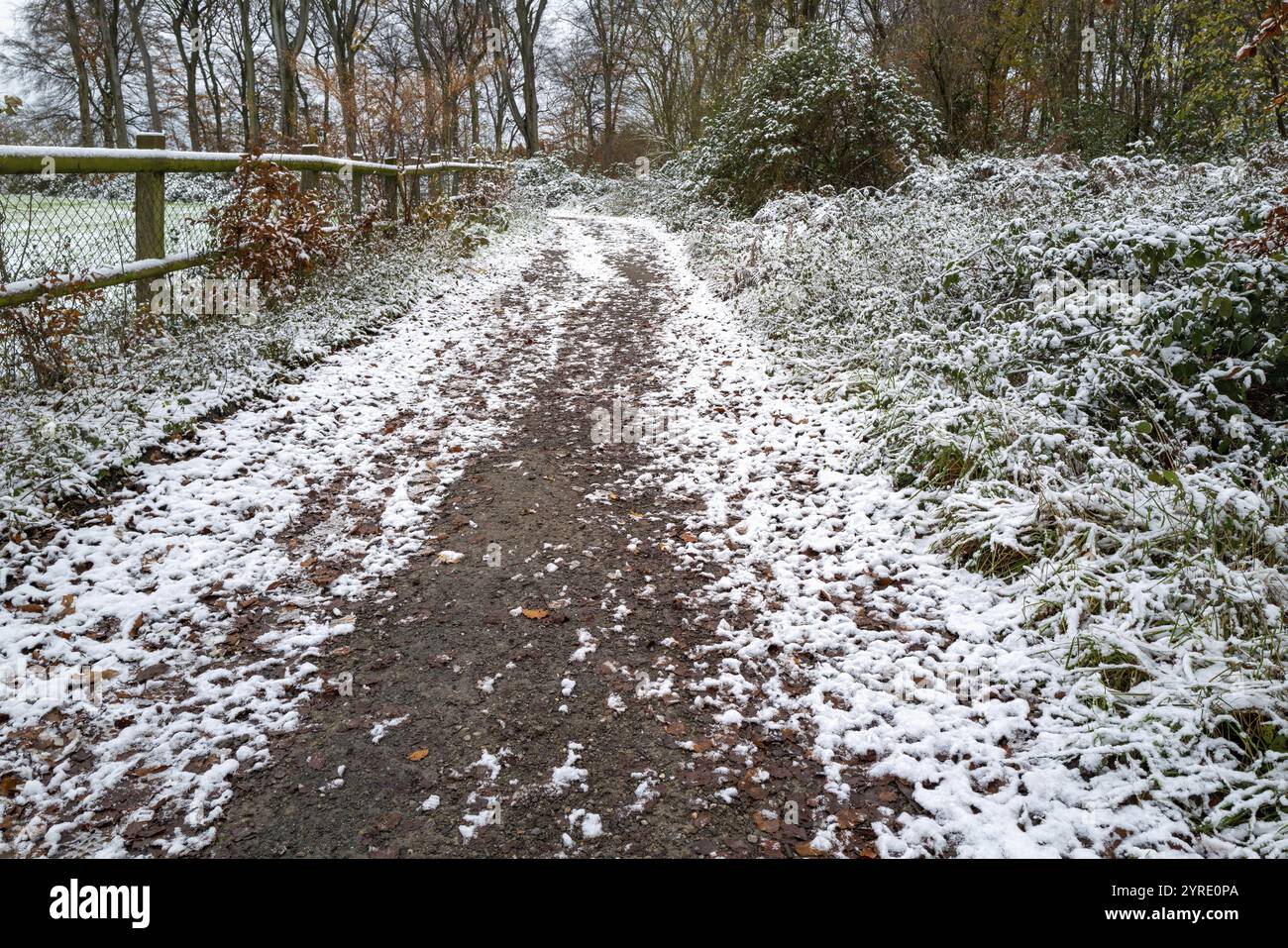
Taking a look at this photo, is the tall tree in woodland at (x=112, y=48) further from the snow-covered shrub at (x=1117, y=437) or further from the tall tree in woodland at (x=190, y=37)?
the snow-covered shrub at (x=1117, y=437)

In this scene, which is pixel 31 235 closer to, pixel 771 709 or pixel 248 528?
pixel 248 528

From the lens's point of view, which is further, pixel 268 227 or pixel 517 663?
pixel 268 227

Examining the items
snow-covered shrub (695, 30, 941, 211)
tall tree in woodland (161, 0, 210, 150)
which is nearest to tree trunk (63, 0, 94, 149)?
tall tree in woodland (161, 0, 210, 150)

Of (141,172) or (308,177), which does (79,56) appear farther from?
(141,172)

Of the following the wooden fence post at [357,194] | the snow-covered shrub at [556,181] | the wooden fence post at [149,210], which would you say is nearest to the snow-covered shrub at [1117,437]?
the wooden fence post at [149,210]

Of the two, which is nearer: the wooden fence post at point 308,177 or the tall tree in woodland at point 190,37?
the wooden fence post at point 308,177

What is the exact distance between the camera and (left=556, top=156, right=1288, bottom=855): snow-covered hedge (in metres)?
2.63

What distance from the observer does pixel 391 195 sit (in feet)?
38.1

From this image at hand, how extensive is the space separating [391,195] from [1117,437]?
11.0m

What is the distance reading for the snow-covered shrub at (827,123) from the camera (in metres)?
12.5

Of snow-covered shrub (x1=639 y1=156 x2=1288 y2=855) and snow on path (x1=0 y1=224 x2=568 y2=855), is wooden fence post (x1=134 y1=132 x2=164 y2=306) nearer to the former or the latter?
snow on path (x1=0 y1=224 x2=568 y2=855)

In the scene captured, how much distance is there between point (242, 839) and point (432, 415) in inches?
165

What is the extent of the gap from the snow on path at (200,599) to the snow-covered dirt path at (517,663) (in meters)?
0.02

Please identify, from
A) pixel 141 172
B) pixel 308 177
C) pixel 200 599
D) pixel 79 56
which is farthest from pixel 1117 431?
pixel 79 56
